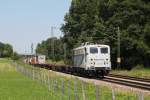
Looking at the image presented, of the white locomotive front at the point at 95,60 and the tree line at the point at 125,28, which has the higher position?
the tree line at the point at 125,28

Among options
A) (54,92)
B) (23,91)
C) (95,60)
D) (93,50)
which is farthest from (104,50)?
(54,92)

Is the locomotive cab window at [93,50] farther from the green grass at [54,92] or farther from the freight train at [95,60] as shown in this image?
the green grass at [54,92]

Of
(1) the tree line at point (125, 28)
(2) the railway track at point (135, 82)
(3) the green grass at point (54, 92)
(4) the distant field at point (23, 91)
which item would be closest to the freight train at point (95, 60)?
(2) the railway track at point (135, 82)

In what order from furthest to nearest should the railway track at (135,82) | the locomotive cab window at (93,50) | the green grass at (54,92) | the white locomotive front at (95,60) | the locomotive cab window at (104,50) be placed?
the locomotive cab window at (104,50) → the locomotive cab window at (93,50) → the white locomotive front at (95,60) → the railway track at (135,82) → the green grass at (54,92)

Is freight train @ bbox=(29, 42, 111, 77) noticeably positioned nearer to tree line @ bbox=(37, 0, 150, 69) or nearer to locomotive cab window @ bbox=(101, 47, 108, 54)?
locomotive cab window @ bbox=(101, 47, 108, 54)

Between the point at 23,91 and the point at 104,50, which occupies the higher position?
the point at 104,50

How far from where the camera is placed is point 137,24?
84188mm

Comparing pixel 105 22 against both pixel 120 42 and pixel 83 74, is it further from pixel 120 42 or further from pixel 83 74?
pixel 83 74

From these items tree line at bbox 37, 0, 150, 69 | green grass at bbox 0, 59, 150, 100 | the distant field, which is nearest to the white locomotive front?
the distant field

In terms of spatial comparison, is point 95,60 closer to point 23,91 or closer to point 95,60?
point 95,60

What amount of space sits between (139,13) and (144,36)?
489 cm

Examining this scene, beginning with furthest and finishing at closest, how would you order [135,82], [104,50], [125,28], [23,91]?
[125,28] < [104,50] < [135,82] < [23,91]

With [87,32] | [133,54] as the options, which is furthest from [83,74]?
[87,32]

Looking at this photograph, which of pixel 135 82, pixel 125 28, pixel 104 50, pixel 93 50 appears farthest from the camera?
pixel 125 28
